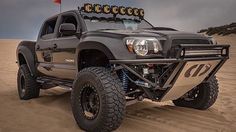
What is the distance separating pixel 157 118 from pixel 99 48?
159 cm

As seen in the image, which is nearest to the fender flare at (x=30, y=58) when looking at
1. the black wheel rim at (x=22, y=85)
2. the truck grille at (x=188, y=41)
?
the black wheel rim at (x=22, y=85)

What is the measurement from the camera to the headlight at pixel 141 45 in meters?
4.61

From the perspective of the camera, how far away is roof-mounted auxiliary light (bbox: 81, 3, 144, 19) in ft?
19.9

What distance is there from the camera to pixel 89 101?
5.16 m

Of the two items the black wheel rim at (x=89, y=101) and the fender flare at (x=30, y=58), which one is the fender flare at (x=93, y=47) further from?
the fender flare at (x=30, y=58)

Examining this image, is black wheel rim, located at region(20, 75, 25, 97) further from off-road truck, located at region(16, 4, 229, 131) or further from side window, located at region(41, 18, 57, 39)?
off-road truck, located at region(16, 4, 229, 131)

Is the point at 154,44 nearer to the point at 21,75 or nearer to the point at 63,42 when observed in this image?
the point at 63,42

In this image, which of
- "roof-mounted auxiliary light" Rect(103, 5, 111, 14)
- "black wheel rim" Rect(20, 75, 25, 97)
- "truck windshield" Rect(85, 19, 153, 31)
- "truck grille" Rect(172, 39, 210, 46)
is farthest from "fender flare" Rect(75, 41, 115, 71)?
"black wheel rim" Rect(20, 75, 25, 97)

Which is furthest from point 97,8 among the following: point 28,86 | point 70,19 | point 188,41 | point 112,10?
point 28,86

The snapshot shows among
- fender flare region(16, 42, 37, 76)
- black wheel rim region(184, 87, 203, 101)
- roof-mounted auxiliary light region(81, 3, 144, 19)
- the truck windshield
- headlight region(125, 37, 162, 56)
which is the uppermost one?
roof-mounted auxiliary light region(81, 3, 144, 19)

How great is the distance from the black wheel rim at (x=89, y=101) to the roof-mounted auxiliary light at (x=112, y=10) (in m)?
1.55

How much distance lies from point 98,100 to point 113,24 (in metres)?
1.80

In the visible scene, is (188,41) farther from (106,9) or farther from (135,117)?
(106,9)

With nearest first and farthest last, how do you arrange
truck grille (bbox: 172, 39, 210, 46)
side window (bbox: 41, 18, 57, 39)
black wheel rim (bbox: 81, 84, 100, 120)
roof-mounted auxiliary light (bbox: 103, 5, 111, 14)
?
truck grille (bbox: 172, 39, 210, 46) < black wheel rim (bbox: 81, 84, 100, 120) < roof-mounted auxiliary light (bbox: 103, 5, 111, 14) < side window (bbox: 41, 18, 57, 39)
